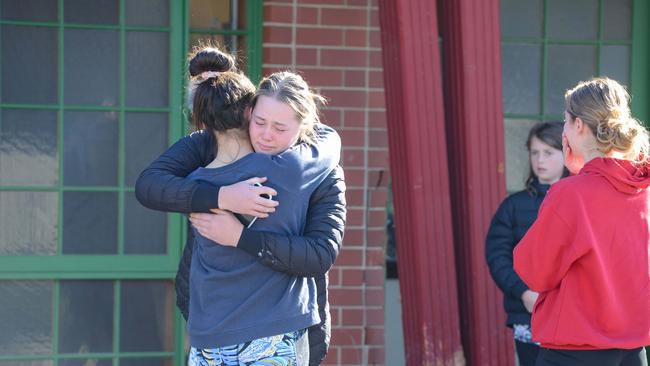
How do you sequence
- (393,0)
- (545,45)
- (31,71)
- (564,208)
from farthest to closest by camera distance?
(545,45), (31,71), (393,0), (564,208)

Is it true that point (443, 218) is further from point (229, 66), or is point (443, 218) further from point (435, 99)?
point (229, 66)

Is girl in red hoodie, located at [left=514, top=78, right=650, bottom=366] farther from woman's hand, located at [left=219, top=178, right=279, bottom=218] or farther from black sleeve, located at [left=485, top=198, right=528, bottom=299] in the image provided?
black sleeve, located at [left=485, top=198, right=528, bottom=299]

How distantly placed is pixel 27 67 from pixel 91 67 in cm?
32

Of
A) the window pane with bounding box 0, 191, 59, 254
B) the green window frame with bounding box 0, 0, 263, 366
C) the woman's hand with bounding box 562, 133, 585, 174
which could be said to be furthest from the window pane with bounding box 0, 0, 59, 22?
the woman's hand with bounding box 562, 133, 585, 174

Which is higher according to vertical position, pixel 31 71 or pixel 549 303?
pixel 31 71

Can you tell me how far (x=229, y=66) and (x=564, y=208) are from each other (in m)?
1.18

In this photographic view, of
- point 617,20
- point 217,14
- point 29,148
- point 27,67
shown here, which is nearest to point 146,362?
point 29,148

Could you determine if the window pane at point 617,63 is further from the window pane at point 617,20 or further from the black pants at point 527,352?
the black pants at point 527,352

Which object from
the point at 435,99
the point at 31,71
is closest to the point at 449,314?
the point at 435,99

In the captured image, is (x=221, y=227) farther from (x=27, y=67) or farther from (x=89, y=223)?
(x=27, y=67)

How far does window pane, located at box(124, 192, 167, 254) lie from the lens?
520 cm

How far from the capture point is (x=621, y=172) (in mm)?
3160

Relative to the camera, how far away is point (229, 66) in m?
3.27

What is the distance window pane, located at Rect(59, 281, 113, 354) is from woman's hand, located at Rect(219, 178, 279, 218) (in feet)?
7.89
